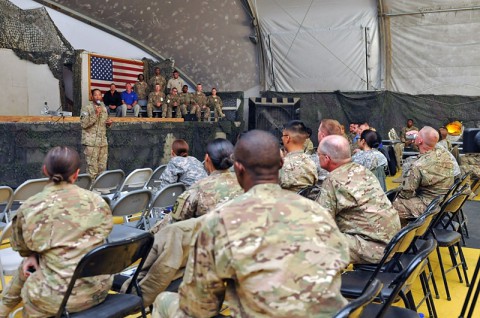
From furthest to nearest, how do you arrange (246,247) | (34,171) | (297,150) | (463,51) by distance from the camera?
(463,51)
(34,171)
(297,150)
(246,247)

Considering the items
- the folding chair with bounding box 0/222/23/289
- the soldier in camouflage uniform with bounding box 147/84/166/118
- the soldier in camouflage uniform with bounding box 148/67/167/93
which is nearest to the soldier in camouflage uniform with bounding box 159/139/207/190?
the folding chair with bounding box 0/222/23/289

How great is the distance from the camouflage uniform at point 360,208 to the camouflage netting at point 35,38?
1092 centimetres

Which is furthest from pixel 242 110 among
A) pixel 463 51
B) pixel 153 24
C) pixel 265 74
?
pixel 463 51

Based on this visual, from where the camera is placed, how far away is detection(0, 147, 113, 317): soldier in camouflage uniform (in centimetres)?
218

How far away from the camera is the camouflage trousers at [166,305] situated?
67.7 inches

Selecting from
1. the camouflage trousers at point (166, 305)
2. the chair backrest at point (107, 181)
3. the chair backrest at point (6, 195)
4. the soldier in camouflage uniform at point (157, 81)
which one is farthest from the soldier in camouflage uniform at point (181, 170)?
the soldier in camouflage uniform at point (157, 81)

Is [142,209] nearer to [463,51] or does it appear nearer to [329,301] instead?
[329,301]

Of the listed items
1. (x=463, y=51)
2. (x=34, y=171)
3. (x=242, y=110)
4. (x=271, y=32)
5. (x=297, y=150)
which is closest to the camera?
(x=297, y=150)

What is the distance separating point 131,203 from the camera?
12.6ft

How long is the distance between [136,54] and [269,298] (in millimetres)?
15083

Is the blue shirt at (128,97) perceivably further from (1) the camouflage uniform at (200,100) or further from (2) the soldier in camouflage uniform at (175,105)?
(1) the camouflage uniform at (200,100)

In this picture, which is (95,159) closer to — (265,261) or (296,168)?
(296,168)

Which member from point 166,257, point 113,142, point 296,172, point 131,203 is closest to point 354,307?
point 166,257

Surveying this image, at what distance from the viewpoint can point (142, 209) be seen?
13.3 ft
